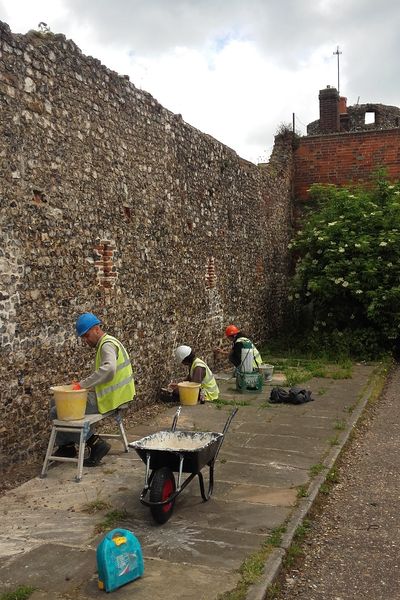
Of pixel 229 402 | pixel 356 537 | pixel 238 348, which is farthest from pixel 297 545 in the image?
pixel 238 348

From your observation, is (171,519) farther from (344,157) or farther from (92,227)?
(344,157)

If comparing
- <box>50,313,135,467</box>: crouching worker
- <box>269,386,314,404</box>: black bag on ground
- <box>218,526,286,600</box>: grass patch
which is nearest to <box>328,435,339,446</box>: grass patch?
<box>269,386,314,404</box>: black bag on ground

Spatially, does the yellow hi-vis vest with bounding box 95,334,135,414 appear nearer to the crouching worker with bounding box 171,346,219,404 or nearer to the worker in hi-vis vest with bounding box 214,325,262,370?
the crouching worker with bounding box 171,346,219,404

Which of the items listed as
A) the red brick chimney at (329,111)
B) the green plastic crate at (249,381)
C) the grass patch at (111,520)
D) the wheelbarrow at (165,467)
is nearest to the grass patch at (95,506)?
the grass patch at (111,520)

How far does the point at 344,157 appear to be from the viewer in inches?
730

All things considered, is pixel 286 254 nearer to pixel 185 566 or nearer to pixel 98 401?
pixel 98 401

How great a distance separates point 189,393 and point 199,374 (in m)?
0.33

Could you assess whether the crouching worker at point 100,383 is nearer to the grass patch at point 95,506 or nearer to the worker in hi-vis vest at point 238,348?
the grass patch at point 95,506

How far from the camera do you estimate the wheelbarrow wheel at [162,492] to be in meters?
4.61

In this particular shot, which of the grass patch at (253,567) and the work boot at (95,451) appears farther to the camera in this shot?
the work boot at (95,451)

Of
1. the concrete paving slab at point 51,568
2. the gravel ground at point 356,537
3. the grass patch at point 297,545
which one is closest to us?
the concrete paving slab at point 51,568

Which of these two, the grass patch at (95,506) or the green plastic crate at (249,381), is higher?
the green plastic crate at (249,381)

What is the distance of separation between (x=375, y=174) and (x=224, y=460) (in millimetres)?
11800

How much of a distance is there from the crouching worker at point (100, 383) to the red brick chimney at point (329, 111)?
18375mm
